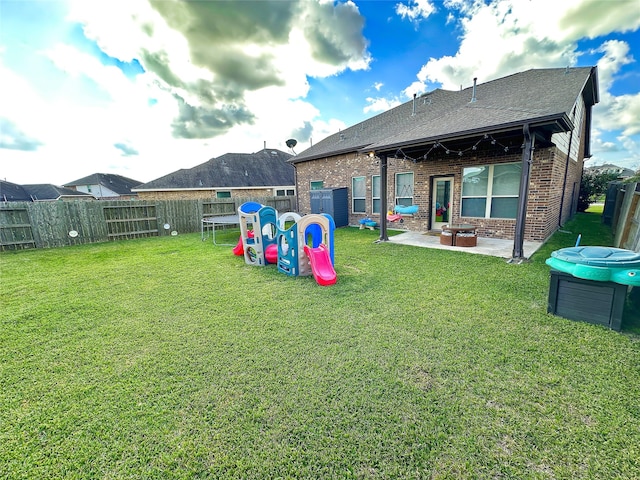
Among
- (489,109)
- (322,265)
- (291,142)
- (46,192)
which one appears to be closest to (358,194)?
(489,109)

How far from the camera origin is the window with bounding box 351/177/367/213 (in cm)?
1110

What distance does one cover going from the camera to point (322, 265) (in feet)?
15.4

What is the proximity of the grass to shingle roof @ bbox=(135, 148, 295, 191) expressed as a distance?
1837cm

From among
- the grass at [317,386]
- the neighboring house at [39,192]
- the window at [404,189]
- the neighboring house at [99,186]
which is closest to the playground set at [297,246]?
the grass at [317,386]

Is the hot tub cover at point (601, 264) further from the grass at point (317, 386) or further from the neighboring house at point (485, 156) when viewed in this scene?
the neighboring house at point (485, 156)

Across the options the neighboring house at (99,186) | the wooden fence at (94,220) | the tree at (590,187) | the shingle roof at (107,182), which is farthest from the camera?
the shingle roof at (107,182)

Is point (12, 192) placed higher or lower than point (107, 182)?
lower

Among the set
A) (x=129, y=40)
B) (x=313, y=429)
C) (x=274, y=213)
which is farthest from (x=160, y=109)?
(x=313, y=429)

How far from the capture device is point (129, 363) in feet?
8.12

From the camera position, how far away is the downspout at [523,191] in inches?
194

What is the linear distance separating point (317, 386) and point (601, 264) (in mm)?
3081

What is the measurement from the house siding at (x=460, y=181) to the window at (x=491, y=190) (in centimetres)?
16

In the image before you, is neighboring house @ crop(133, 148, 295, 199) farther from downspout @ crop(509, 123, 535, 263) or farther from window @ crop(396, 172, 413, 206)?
downspout @ crop(509, 123, 535, 263)

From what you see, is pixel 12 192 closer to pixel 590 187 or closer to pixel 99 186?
pixel 99 186
